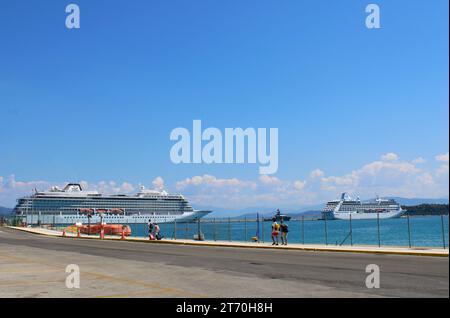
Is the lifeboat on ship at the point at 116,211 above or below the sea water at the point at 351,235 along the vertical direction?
above

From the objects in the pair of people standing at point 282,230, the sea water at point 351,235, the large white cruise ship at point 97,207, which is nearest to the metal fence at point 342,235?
the sea water at point 351,235

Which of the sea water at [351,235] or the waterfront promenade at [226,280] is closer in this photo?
the waterfront promenade at [226,280]

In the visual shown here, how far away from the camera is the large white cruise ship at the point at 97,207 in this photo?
132m

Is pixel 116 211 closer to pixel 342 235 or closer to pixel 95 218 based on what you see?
pixel 95 218

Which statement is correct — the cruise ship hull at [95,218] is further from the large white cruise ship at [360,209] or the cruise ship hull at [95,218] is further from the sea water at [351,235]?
the large white cruise ship at [360,209]

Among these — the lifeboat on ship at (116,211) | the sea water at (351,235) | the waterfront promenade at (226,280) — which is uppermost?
the waterfront promenade at (226,280)

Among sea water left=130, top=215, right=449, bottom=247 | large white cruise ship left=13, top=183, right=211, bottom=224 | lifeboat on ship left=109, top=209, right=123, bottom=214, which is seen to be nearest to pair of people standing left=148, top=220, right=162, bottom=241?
sea water left=130, top=215, right=449, bottom=247

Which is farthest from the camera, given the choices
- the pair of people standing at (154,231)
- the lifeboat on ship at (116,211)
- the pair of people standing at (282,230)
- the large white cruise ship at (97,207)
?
the lifeboat on ship at (116,211)

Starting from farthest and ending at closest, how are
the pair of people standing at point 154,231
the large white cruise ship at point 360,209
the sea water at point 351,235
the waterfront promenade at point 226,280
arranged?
1. the large white cruise ship at point 360,209
2. the sea water at point 351,235
3. the pair of people standing at point 154,231
4. the waterfront promenade at point 226,280
